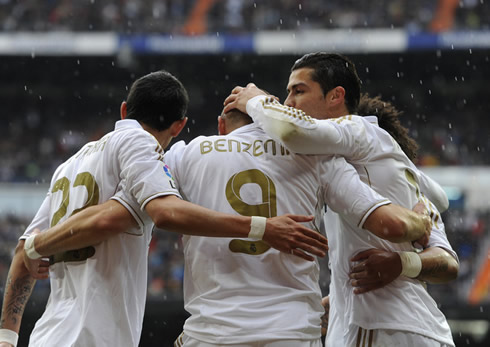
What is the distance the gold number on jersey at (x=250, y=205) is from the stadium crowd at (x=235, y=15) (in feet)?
61.0

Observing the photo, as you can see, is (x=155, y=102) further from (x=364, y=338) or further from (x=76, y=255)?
(x=364, y=338)

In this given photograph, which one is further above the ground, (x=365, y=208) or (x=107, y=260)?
(x=365, y=208)

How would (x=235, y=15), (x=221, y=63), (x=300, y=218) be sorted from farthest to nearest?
(x=221, y=63)
(x=235, y=15)
(x=300, y=218)

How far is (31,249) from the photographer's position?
3.31 meters

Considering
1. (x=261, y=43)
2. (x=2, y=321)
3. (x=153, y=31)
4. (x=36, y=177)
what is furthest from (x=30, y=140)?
(x=2, y=321)

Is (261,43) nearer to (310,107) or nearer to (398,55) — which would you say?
(398,55)

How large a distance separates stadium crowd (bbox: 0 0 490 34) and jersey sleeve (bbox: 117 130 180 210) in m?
18.5

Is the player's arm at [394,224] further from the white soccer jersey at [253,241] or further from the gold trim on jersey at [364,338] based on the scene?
the gold trim on jersey at [364,338]

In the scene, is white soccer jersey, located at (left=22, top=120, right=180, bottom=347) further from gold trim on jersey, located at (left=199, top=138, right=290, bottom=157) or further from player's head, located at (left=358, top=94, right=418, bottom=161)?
player's head, located at (left=358, top=94, right=418, bottom=161)

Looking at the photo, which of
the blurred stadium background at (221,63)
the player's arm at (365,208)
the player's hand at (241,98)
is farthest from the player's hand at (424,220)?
the blurred stadium background at (221,63)

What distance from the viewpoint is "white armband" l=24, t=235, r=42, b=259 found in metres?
3.31

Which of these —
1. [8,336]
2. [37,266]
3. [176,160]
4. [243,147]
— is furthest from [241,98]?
[8,336]

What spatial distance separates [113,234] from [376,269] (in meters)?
1.25

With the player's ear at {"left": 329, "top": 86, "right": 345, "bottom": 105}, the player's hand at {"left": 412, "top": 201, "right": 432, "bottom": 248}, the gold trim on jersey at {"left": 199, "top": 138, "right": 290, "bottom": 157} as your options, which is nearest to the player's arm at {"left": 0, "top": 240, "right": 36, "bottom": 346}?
the gold trim on jersey at {"left": 199, "top": 138, "right": 290, "bottom": 157}
